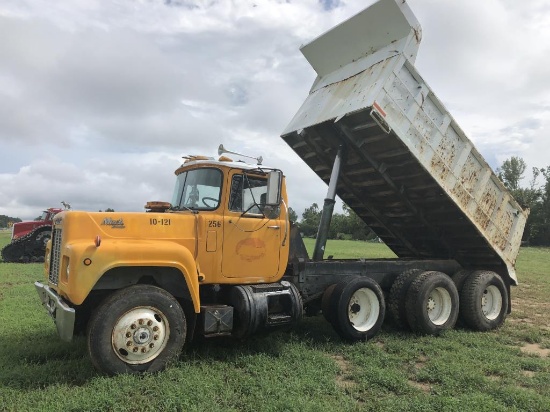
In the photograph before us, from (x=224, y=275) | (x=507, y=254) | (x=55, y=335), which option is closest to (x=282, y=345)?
(x=224, y=275)

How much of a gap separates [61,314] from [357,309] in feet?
13.0

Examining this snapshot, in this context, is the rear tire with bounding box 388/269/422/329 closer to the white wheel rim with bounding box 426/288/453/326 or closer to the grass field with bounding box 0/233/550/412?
the grass field with bounding box 0/233/550/412

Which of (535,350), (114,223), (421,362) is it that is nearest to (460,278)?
(535,350)

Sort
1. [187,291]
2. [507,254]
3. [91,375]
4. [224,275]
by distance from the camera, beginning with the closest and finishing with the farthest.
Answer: [91,375]
[187,291]
[224,275]
[507,254]

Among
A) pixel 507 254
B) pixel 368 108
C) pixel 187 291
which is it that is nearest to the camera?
pixel 187 291

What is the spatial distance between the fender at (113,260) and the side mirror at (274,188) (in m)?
1.16

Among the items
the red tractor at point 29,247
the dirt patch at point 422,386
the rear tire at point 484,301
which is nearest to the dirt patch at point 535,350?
the rear tire at point 484,301

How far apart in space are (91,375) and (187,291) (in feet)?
4.25

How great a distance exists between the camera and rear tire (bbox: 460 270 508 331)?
761cm

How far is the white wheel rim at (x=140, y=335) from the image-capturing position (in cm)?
475

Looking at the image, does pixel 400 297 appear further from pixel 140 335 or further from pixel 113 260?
pixel 113 260

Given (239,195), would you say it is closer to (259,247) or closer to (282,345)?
(259,247)

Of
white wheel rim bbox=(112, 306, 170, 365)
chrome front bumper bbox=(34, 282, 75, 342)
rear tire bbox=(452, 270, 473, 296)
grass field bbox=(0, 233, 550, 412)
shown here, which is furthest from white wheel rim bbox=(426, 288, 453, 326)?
chrome front bumper bbox=(34, 282, 75, 342)

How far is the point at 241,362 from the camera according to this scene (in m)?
5.40
